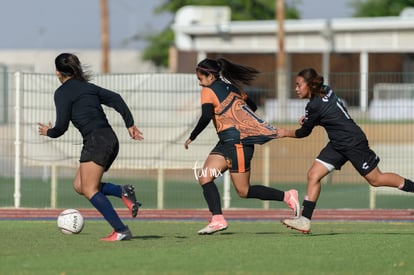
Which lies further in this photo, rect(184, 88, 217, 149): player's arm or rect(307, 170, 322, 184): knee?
rect(307, 170, 322, 184): knee

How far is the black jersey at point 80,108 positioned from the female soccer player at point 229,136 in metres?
1.23

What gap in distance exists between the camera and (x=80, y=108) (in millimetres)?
13672

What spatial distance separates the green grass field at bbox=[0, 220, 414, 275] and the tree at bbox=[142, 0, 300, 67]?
6688 cm

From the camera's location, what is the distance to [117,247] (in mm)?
13125

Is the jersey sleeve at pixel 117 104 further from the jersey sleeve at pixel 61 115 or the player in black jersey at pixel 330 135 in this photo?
the player in black jersey at pixel 330 135

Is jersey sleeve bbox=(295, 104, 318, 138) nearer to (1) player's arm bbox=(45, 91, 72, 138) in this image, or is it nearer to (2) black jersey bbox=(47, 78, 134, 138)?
(2) black jersey bbox=(47, 78, 134, 138)

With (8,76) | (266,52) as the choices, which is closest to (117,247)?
(8,76)

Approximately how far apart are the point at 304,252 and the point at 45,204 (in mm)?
10998

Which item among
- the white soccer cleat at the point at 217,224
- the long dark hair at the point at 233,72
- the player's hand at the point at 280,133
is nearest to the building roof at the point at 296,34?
the long dark hair at the point at 233,72

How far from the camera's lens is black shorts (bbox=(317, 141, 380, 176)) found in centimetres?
1448

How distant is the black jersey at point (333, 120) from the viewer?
567 inches

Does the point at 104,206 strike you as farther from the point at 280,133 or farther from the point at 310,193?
the point at 310,193

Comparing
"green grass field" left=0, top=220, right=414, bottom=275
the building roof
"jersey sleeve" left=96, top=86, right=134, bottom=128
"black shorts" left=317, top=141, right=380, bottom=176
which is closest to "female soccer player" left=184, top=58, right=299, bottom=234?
"green grass field" left=0, top=220, right=414, bottom=275

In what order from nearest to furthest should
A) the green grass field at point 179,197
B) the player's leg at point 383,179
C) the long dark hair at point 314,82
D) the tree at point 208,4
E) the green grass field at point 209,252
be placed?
the green grass field at point 209,252
the long dark hair at point 314,82
the player's leg at point 383,179
the green grass field at point 179,197
the tree at point 208,4
